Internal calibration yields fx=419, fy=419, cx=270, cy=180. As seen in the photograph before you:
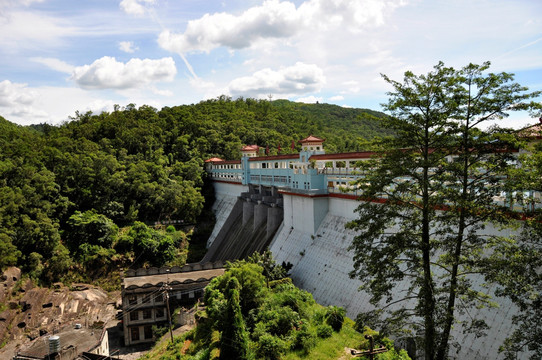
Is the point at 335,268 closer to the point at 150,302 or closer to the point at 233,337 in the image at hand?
the point at 233,337

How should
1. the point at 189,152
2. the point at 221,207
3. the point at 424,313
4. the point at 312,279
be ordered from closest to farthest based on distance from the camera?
the point at 424,313, the point at 312,279, the point at 221,207, the point at 189,152

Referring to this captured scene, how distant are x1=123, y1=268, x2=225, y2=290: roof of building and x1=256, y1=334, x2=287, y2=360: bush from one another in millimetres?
11079

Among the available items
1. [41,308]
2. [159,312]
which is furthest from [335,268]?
[41,308]

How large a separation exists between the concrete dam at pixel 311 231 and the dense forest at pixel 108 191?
473cm

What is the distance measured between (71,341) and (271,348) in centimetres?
1197

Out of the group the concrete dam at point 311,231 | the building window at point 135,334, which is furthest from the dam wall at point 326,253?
the building window at point 135,334

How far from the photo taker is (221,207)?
46.6 metres

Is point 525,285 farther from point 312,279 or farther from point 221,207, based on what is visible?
point 221,207

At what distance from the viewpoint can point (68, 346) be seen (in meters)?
20.1

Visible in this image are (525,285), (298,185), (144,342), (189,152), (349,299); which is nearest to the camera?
(525,285)

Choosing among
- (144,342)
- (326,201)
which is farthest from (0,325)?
(326,201)

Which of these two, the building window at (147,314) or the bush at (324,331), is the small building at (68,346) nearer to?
Result: the building window at (147,314)

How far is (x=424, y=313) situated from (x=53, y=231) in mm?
32374

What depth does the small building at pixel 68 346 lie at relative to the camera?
63.2ft
